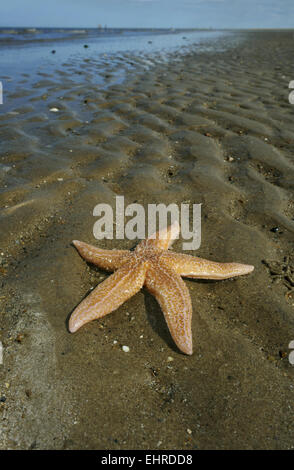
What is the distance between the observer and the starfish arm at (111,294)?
112 inches

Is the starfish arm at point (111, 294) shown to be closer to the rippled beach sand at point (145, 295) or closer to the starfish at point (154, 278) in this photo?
the starfish at point (154, 278)

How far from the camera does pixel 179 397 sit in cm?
248

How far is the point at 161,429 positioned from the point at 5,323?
1.68 meters

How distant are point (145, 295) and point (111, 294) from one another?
479mm

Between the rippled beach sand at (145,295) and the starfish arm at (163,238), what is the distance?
0.20m

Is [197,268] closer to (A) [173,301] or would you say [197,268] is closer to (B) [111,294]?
(A) [173,301]

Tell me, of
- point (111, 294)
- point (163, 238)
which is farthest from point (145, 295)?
point (163, 238)

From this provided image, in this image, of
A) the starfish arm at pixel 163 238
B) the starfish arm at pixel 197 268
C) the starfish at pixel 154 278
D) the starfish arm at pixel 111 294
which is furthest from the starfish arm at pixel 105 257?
the starfish arm at pixel 197 268

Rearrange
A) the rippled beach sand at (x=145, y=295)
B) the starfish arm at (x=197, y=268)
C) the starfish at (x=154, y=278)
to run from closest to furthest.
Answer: the rippled beach sand at (x=145, y=295) < the starfish at (x=154, y=278) < the starfish arm at (x=197, y=268)

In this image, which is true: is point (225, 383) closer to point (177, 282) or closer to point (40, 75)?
point (177, 282)

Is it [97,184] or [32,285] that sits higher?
[97,184]
